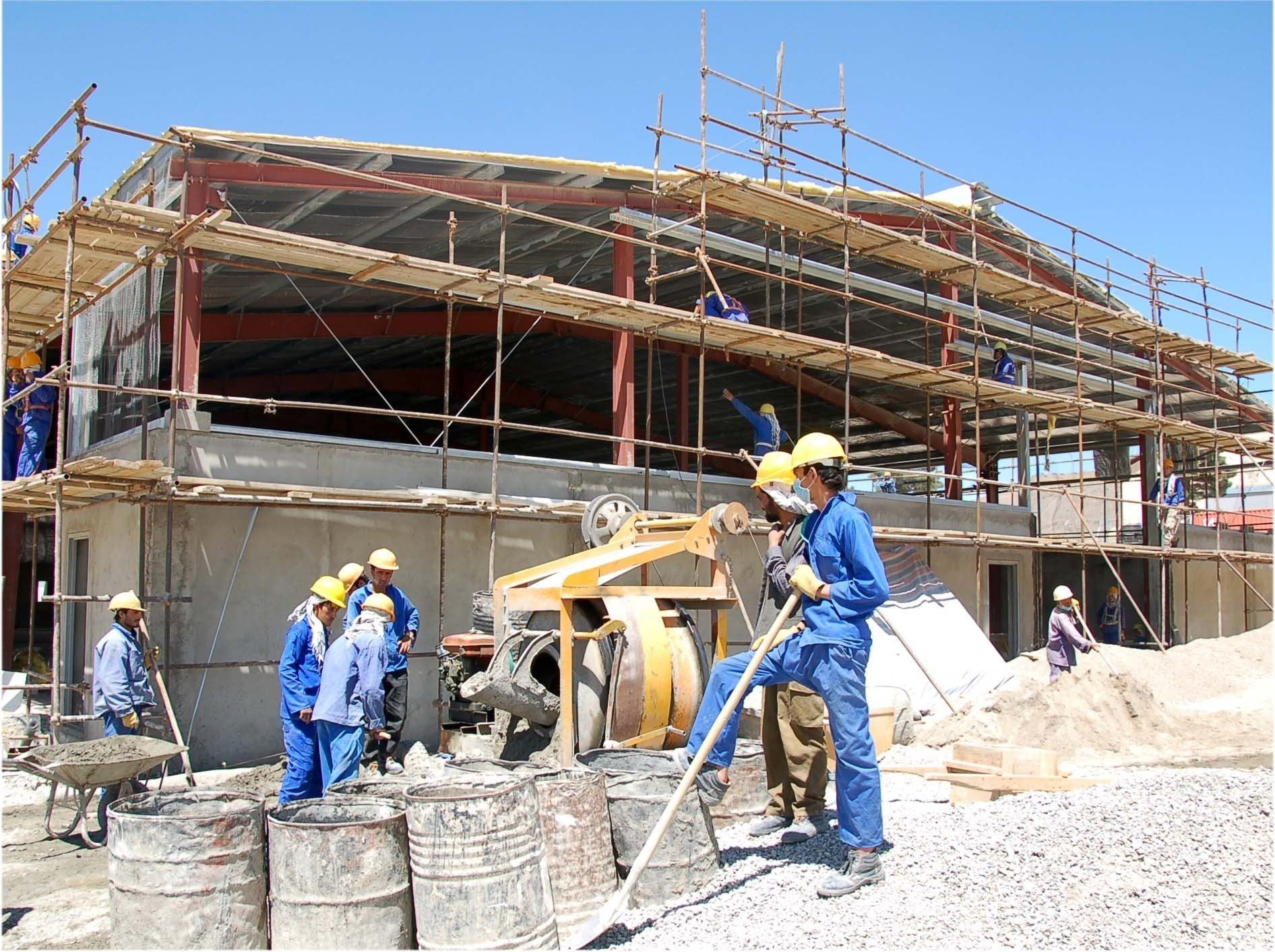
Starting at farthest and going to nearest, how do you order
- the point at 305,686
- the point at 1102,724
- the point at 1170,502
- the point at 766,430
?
the point at 1170,502
the point at 766,430
the point at 1102,724
the point at 305,686

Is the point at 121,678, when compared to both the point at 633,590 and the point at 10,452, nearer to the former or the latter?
the point at 633,590

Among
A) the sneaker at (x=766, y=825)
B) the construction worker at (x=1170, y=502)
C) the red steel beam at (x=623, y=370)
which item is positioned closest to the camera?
the sneaker at (x=766, y=825)

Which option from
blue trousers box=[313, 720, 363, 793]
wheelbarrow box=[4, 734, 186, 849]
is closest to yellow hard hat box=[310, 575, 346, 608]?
blue trousers box=[313, 720, 363, 793]

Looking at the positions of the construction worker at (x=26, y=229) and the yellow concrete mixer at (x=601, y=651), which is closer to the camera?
the yellow concrete mixer at (x=601, y=651)

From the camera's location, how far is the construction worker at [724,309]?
44.3ft

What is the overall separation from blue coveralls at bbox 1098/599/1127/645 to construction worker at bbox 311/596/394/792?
613 inches

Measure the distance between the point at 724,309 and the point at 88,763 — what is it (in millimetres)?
8785

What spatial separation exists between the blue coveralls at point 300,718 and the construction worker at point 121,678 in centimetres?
156

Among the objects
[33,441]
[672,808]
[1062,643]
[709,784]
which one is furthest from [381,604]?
[1062,643]

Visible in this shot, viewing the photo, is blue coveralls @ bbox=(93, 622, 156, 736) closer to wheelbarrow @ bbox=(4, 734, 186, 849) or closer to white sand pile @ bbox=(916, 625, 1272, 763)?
wheelbarrow @ bbox=(4, 734, 186, 849)

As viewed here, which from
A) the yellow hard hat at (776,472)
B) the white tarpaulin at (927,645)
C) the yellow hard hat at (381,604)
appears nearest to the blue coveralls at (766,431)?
the white tarpaulin at (927,645)

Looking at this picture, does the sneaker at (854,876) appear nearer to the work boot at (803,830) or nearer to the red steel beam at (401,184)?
the work boot at (803,830)

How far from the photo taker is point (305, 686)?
24.0 feet

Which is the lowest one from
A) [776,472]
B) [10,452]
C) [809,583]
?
[809,583]
